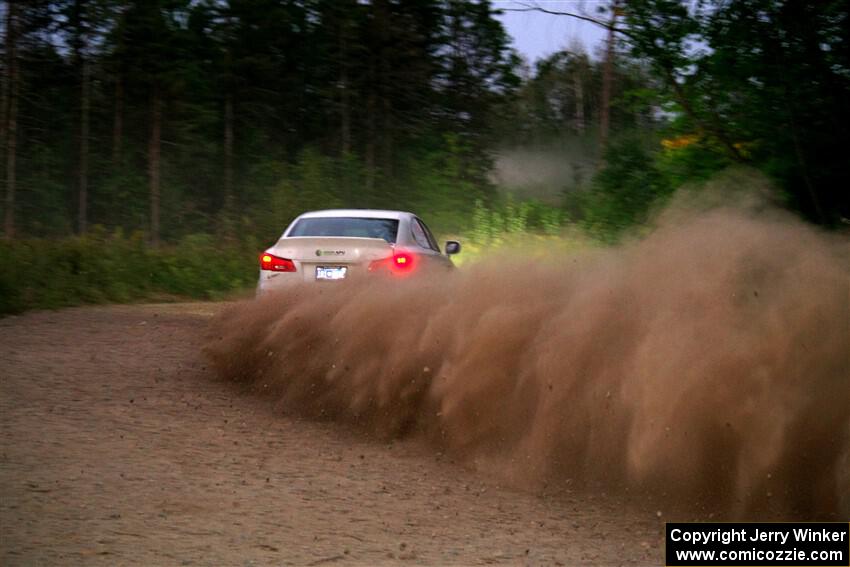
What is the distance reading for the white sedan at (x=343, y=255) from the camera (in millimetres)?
11828

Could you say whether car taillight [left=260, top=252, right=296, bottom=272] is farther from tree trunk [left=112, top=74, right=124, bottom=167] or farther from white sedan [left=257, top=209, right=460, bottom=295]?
tree trunk [left=112, top=74, right=124, bottom=167]

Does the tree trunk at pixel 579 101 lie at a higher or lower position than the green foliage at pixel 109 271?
higher

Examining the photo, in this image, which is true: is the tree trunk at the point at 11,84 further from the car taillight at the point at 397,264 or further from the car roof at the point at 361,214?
the car taillight at the point at 397,264

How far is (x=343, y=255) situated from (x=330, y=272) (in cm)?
23

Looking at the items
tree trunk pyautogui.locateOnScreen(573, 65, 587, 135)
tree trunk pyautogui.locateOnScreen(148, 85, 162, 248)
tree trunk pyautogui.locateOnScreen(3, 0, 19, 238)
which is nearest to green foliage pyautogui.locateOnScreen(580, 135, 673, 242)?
tree trunk pyautogui.locateOnScreen(3, 0, 19, 238)

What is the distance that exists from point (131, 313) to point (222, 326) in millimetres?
7050

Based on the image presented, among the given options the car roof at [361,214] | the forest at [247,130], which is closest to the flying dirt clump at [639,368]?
the car roof at [361,214]

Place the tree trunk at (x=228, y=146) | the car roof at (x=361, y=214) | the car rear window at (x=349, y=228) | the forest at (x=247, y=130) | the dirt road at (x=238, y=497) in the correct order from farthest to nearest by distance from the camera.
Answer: the tree trunk at (x=228, y=146) → the forest at (x=247, y=130) → the car roof at (x=361, y=214) → the car rear window at (x=349, y=228) → the dirt road at (x=238, y=497)

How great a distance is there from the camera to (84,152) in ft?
163

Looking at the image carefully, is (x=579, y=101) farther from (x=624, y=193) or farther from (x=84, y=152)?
(x=624, y=193)

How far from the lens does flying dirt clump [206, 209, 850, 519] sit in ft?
21.4

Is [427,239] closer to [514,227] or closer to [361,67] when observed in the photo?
[514,227]

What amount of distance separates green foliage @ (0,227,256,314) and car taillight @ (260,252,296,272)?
6278 millimetres

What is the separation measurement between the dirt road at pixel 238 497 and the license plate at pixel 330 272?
1959mm
